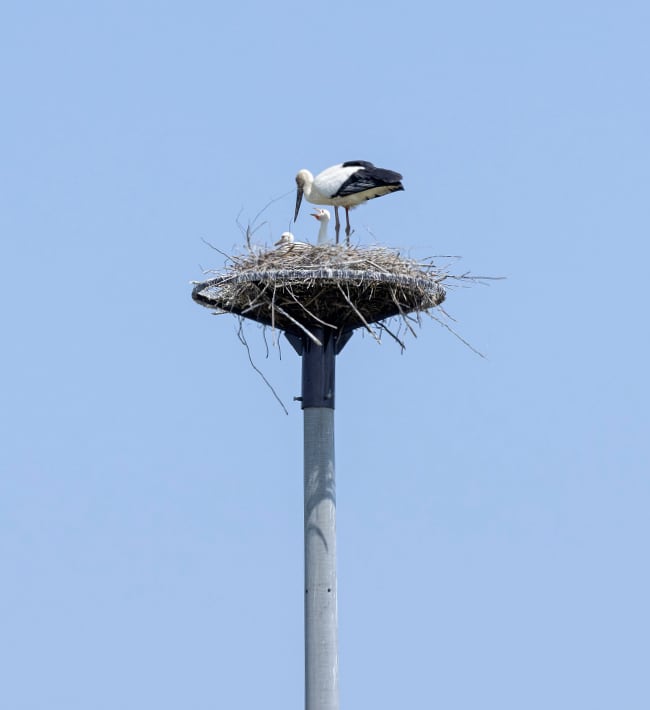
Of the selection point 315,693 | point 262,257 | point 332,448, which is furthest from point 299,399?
point 315,693

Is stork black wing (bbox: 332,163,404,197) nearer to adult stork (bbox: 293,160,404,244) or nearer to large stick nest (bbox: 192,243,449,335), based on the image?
adult stork (bbox: 293,160,404,244)

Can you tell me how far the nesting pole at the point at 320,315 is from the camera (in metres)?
21.5

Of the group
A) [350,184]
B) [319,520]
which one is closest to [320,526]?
[319,520]

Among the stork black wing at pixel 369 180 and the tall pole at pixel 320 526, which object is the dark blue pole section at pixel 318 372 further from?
the stork black wing at pixel 369 180

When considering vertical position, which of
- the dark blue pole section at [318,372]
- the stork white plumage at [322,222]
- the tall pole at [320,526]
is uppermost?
the stork white plumage at [322,222]

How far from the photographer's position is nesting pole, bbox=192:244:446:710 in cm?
2145

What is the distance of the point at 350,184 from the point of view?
23469 mm

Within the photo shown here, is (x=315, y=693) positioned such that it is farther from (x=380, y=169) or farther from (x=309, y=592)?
(x=380, y=169)

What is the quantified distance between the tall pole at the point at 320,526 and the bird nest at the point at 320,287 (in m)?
0.57

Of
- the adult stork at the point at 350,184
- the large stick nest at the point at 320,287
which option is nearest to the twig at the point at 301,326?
the large stick nest at the point at 320,287

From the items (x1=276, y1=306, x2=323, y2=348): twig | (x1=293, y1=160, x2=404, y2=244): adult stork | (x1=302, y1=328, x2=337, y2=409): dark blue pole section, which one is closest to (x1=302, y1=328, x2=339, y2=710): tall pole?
(x1=302, y1=328, x2=337, y2=409): dark blue pole section

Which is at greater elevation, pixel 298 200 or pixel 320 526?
pixel 298 200

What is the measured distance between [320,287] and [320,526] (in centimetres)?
304

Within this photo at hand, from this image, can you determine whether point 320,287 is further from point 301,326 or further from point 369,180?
point 369,180
